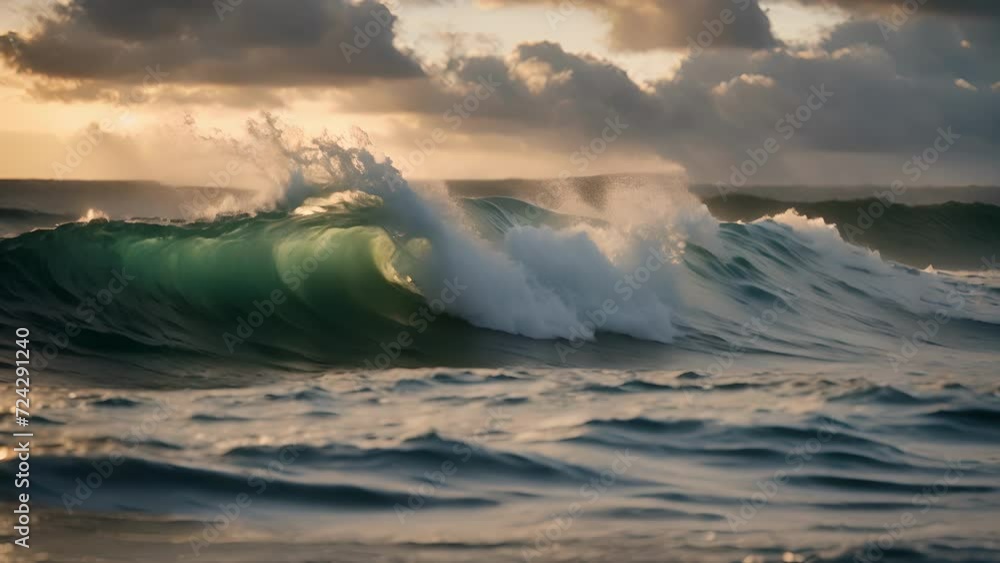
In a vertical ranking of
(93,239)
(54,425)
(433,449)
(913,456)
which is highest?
(93,239)

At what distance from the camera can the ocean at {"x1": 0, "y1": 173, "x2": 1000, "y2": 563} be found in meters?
5.90

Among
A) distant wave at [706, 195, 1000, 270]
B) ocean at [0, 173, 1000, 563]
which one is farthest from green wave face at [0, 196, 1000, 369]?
distant wave at [706, 195, 1000, 270]

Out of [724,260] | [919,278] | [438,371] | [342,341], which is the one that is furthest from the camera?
[919,278]

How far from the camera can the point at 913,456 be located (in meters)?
7.66

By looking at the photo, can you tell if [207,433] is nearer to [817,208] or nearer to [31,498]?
[31,498]

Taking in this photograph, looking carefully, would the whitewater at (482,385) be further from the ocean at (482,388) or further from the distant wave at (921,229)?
the distant wave at (921,229)

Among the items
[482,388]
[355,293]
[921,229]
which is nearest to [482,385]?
[482,388]

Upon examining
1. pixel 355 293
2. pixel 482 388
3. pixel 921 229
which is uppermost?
pixel 921 229

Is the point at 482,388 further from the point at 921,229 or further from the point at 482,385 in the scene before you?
the point at 921,229

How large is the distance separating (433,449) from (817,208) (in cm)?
4941

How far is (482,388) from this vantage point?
383 inches

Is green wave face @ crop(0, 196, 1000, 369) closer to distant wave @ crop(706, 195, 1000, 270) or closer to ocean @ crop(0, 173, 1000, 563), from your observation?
ocean @ crop(0, 173, 1000, 563)

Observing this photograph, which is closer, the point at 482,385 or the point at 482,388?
the point at 482,388

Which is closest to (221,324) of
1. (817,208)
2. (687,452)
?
(687,452)
